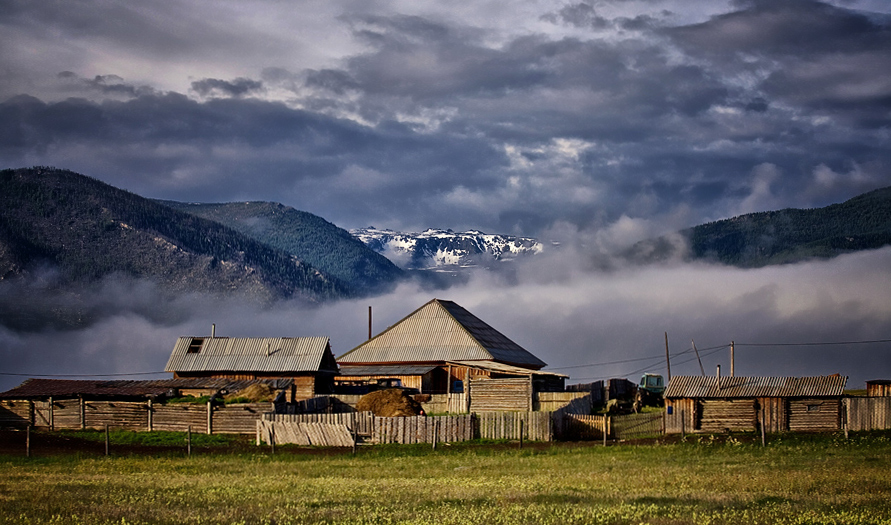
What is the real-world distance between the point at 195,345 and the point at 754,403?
1776 inches

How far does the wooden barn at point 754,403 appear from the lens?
58.1 m

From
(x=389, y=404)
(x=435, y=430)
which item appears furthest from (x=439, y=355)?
(x=435, y=430)

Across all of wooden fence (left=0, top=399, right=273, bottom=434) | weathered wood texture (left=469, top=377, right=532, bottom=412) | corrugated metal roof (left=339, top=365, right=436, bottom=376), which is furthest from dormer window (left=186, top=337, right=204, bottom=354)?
weathered wood texture (left=469, top=377, right=532, bottom=412)

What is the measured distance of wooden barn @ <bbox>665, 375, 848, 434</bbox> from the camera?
190 feet

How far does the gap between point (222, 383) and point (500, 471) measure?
135 feet

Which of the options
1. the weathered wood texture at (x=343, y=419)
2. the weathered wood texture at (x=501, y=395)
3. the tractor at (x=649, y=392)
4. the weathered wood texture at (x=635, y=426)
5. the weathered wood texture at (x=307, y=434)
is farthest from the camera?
the tractor at (x=649, y=392)

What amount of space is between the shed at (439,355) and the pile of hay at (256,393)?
→ 1776 cm

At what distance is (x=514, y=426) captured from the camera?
52.8m

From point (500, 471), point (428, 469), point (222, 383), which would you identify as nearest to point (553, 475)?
point (500, 471)

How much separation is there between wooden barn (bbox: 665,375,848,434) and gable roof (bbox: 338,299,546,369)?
29.8 metres

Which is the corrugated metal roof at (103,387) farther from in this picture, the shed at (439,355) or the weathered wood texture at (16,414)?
the shed at (439,355)

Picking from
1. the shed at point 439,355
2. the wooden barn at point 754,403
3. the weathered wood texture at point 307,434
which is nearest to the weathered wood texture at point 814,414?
the wooden barn at point 754,403

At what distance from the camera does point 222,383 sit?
2918 inches

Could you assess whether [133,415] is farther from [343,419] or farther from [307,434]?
[343,419]
